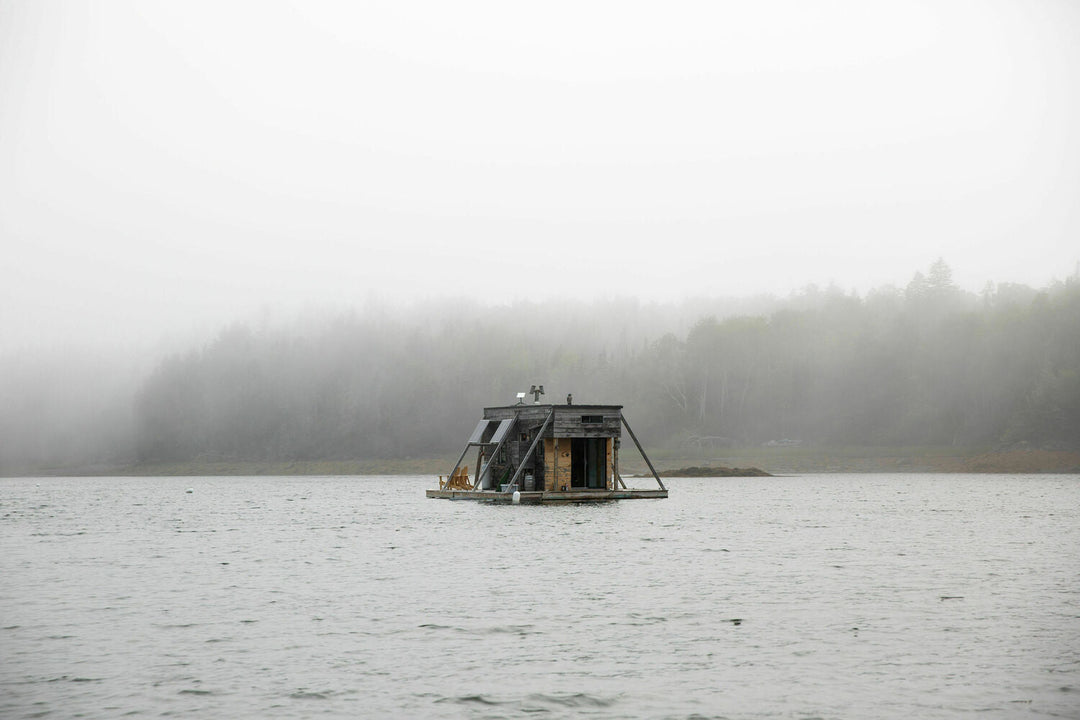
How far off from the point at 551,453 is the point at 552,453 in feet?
0.31

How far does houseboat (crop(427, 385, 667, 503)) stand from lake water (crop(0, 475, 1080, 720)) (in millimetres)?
19085

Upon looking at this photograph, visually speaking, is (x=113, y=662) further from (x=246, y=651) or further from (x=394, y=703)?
(x=394, y=703)

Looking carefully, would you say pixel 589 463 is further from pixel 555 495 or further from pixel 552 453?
pixel 555 495

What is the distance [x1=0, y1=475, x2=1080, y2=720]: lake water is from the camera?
631 inches

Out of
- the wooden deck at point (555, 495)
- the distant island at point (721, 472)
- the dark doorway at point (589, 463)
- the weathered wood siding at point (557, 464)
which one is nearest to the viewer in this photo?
the wooden deck at point (555, 495)

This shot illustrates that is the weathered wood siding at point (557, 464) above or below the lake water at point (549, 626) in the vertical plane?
above

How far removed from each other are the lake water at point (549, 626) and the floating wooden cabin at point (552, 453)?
62.6ft

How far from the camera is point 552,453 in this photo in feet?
227

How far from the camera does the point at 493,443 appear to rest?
71.7 m

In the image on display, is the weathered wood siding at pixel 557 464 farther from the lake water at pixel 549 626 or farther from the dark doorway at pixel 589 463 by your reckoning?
the lake water at pixel 549 626

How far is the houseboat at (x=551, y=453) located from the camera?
6738 centimetres

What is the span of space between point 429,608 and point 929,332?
545ft

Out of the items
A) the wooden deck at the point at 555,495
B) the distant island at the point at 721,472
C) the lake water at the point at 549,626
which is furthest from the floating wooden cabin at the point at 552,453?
the distant island at the point at 721,472

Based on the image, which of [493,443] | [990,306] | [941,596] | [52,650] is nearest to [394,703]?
[52,650]
